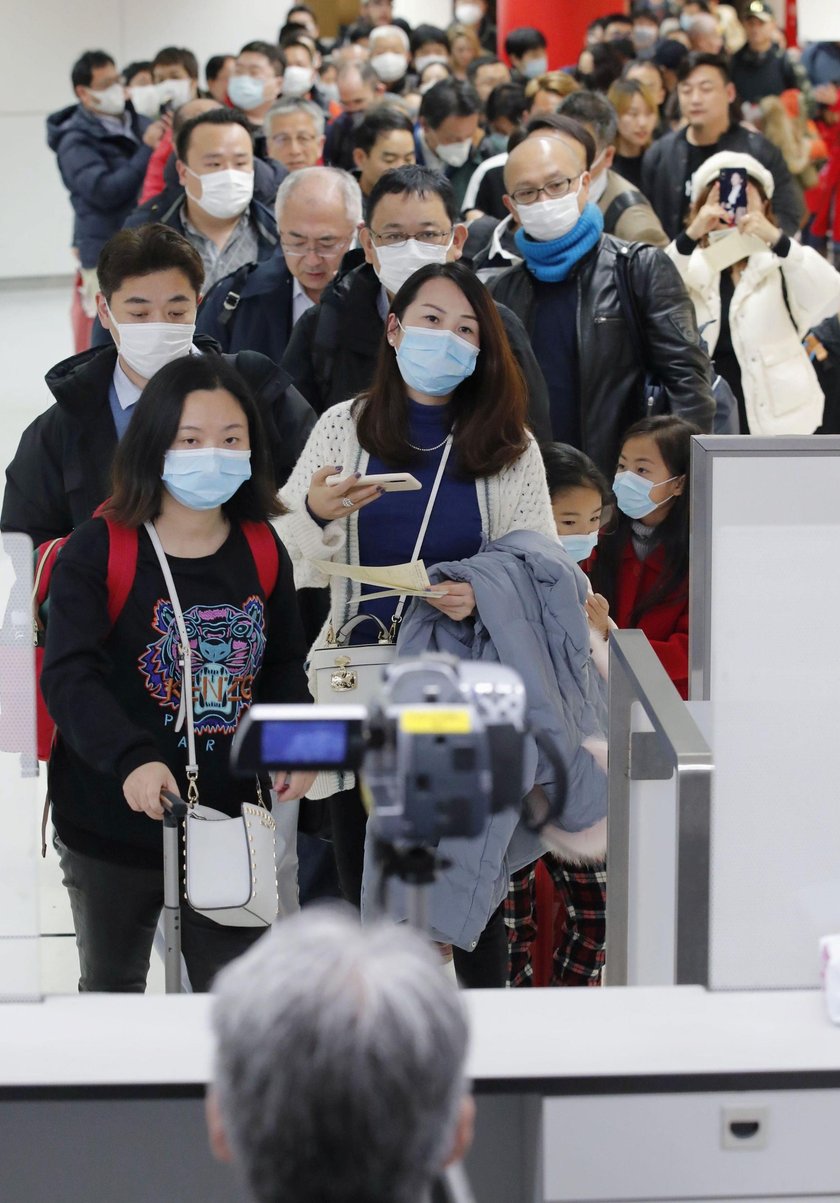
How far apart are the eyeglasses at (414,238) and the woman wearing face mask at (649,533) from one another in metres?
0.63

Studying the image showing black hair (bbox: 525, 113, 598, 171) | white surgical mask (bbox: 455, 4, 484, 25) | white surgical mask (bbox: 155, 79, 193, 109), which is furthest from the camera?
white surgical mask (bbox: 455, 4, 484, 25)

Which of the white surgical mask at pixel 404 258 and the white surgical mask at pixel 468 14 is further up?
the white surgical mask at pixel 468 14

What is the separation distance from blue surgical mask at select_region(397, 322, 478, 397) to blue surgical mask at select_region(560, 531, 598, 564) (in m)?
0.54

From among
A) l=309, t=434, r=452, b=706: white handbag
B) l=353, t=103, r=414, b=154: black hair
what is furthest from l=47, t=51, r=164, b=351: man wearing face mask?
l=309, t=434, r=452, b=706: white handbag

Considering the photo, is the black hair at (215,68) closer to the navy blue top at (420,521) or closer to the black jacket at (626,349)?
the black jacket at (626,349)

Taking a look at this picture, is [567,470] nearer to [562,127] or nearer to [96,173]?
[562,127]

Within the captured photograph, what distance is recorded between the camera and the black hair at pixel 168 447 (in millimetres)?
2738

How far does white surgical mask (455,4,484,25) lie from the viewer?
16.4m

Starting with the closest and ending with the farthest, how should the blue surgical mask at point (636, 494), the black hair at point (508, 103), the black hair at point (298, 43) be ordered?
the blue surgical mask at point (636, 494), the black hair at point (508, 103), the black hair at point (298, 43)

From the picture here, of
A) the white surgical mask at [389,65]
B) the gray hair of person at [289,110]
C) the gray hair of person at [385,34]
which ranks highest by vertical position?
the gray hair of person at [385,34]

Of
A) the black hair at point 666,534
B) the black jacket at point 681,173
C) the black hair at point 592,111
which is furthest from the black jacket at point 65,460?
the black jacket at point 681,173

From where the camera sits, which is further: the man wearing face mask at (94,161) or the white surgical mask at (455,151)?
the man wearing face mask at (94,161)

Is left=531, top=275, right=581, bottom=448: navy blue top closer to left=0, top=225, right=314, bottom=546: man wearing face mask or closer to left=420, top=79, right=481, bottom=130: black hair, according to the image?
left=0, top=225, right=314, bottom=546: man wearing face mask

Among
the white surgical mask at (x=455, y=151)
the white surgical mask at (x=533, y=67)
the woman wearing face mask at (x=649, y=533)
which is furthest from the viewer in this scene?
the white surgical mask at (x=533, y=67)
